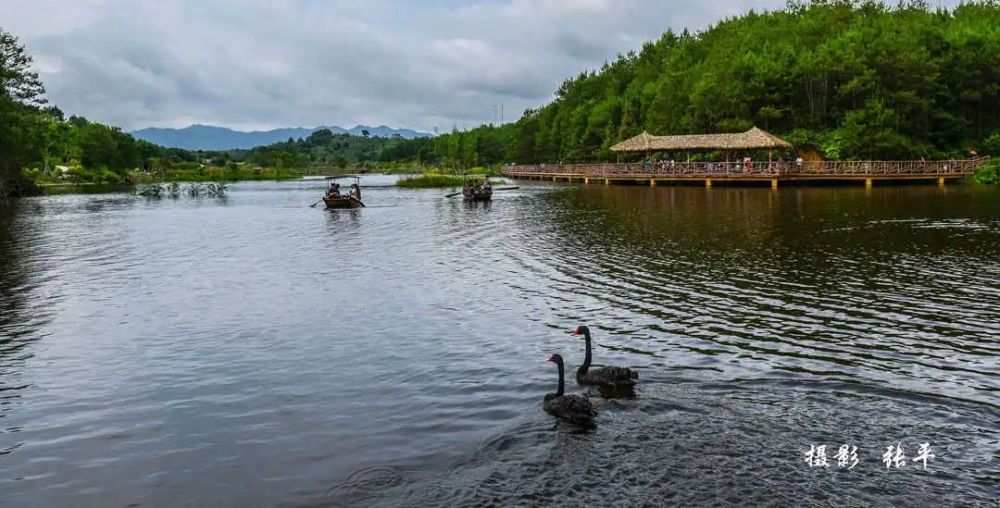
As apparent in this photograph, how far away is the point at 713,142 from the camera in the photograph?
225 ft

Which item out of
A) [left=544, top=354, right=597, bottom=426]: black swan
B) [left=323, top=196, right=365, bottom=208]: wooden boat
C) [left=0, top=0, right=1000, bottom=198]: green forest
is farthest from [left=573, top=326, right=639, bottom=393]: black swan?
[left=0, top=0, right=1000, bottom=198]: green forest

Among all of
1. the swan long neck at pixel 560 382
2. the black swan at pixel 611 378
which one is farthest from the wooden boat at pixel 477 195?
the swan long neck at pixel 560 382

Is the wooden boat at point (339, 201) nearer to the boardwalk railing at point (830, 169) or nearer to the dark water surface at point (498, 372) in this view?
the dark water surface at point (498, 372)

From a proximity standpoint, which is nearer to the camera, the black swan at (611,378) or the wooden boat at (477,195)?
the black swan at (611,378)

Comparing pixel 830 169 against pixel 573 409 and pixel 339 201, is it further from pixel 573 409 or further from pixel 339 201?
pixel 573 409

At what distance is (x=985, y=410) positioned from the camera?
35.6ft

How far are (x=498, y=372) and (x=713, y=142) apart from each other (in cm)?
6020

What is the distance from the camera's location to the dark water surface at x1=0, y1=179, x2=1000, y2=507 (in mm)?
9164

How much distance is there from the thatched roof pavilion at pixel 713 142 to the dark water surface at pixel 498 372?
35.8 meters

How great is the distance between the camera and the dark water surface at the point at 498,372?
9.16 m

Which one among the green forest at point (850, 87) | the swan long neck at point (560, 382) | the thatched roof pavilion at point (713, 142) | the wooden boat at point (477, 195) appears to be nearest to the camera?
the swan long neck at point (560, 382)

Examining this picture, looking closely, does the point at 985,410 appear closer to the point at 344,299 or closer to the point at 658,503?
the point at 658,503

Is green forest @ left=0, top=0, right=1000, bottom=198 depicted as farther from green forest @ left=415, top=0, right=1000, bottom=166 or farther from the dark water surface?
the dark water surface

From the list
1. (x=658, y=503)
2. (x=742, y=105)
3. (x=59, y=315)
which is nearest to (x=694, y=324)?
(x=658, y=503)
